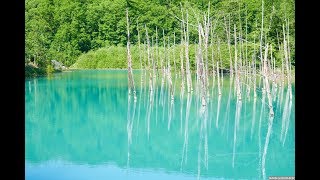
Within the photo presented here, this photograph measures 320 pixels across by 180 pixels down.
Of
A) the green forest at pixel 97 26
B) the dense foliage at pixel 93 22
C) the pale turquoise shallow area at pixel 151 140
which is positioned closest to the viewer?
the pale turquoise shallow area at pixel 151 140

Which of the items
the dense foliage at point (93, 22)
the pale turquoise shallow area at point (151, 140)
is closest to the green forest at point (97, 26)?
the dense foliage at point (93, 22)

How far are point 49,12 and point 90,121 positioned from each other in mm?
17485

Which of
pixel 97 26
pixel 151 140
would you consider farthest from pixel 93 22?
pixel 151 140

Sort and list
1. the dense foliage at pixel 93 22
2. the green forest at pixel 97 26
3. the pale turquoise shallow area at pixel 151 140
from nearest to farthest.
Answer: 1. the pale turquoise shallow area at pixel 151 140
2. the green forest at pixel 97 26
3. the dense foliage at pixel 93 22

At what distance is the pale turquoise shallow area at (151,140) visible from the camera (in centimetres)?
622

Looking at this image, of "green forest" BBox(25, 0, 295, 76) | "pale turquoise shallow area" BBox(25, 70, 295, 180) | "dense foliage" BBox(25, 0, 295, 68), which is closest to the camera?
"pale turquoise shallow area" BBox(25, 70, 295, 180)

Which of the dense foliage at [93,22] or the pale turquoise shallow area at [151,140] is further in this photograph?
the dense foliage at [93,22]

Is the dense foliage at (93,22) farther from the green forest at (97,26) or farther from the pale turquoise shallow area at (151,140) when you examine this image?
the pale turquoise shallow area at (151,140)

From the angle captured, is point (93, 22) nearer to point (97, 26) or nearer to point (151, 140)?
point (97, 26)

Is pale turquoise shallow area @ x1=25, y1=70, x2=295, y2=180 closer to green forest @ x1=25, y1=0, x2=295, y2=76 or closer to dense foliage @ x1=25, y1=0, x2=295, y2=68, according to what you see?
green forest @ x1=25, y1=0, x2=295, y2=76

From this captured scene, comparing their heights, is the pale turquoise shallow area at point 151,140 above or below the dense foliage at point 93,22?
below

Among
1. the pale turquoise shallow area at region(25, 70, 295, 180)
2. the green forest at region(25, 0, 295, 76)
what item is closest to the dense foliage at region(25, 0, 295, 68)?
the green forest at region(25, 0, 295, 76)

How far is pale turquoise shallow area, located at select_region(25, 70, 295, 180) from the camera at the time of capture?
6.22m
